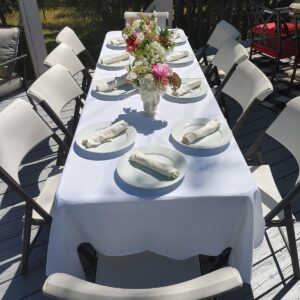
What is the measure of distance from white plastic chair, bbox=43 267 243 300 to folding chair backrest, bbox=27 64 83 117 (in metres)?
1.37

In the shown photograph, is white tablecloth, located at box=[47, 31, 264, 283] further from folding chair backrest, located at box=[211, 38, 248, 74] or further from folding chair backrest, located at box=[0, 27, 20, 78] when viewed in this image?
folding chair backrest, located at box=[0, 27, 20, 78]

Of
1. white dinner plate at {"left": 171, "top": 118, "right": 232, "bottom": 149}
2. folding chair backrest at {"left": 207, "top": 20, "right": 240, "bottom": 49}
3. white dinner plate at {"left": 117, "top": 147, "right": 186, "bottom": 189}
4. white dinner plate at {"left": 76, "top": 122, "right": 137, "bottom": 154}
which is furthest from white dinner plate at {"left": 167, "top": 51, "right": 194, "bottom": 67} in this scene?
white dinner plate at {"left": 117, "top": 147, "right": 186, "bottom": 189}

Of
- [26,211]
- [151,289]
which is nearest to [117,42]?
[26,211]

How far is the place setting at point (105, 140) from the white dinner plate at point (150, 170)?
0.08m

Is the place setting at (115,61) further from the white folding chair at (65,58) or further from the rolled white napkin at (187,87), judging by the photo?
the rolled white napkin at (187,87)

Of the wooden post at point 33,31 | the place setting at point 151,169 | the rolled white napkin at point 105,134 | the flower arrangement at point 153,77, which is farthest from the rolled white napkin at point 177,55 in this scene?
the wooden post at point 33,31

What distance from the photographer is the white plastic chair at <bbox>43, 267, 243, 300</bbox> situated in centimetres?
84

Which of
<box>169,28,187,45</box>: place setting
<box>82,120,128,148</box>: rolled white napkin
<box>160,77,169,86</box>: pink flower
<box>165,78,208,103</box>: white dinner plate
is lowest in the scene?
<box>165,78,208,103</box>: white dinner plate

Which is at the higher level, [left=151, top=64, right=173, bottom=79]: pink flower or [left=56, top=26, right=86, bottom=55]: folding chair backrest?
[left=151, top=64, right=173, bottom=79]: pink flower

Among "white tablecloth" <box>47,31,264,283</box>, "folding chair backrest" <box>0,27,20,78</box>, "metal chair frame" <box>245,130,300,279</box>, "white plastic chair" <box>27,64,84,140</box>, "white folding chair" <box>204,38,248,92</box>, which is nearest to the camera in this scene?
"white tablecloth" <box>47,31,264,283</box>

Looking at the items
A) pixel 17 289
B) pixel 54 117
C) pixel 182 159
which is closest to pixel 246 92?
pixel 182 159

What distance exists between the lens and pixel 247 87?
6.89 ft

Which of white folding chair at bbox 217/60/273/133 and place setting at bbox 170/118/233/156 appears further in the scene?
white folding chair at bbox 217/60/273/133

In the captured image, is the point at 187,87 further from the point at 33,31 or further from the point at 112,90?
the point at 33,31
